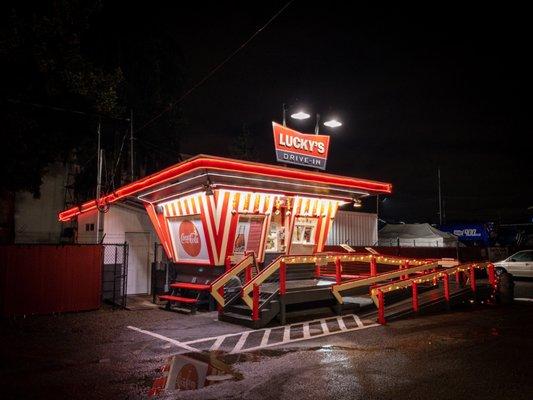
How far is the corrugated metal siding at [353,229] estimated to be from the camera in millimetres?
25406

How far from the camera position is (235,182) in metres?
13.5

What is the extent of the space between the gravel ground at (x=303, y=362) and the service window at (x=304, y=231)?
6072 mm

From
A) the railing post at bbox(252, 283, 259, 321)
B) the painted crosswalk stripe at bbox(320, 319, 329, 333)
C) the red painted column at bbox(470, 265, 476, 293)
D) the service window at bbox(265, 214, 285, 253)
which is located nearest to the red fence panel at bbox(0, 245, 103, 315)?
the railing post at bbox(252, 283, 259, 321)

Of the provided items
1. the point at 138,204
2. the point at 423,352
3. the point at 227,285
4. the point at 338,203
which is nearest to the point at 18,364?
the point at 227,285

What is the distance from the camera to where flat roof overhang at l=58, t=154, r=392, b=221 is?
1226 centimetres

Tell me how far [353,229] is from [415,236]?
32.9 ft

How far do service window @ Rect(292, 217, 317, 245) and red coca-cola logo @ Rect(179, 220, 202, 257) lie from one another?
4.01 meters

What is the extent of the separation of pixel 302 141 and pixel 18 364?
11982 mm

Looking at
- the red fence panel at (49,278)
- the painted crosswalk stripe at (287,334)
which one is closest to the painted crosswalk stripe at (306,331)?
the painted crosswalk stripe at (287,334)

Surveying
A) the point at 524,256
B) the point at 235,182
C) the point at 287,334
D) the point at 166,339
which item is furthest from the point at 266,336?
the point at 524,256

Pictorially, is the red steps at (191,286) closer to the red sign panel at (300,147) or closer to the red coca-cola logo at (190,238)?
the red coca-cola logo at (190,238)

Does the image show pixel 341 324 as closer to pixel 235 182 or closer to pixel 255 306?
pixel 255 306

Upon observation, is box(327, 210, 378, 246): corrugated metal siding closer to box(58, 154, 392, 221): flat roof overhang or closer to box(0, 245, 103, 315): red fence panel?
box(58, 154, 392, 221): flat roof overhang

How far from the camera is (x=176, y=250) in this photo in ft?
52.2
